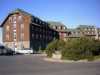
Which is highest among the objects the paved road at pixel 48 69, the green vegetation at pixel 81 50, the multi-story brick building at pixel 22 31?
the multi-story brick building at pixel 22 31

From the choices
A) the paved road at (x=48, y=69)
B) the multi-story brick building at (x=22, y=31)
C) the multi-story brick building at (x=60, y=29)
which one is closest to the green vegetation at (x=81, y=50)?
the paved road at (x=48, y=69)

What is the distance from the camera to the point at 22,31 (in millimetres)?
90625

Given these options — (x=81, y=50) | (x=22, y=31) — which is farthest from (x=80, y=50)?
(x=22, y=31)

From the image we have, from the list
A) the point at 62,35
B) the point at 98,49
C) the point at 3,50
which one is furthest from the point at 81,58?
the point at 62,35

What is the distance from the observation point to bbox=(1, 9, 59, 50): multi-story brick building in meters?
89.3

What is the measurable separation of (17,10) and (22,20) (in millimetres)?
4024

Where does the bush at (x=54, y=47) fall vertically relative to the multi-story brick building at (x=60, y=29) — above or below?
below

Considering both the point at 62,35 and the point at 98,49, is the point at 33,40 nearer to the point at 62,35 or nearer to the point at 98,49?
the point at 62,35

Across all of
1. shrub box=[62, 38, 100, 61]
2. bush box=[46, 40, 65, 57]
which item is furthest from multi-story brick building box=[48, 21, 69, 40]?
shrub box=[62, 38, 100, 61]

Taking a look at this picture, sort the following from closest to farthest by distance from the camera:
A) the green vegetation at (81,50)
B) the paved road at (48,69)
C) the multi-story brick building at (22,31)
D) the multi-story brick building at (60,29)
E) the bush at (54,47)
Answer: the paved road at (48,69) → the green vegetation at (81,50) → the bush at (54,47) → the multi-story brick building at (22,31) → the multi-story brick building at (60,29)

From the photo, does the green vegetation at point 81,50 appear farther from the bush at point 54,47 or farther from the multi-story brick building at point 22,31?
the multi-story brick building at point 22,31

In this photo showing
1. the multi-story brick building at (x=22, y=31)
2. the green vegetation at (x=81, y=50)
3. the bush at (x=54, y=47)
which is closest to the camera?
the green vegetation at (x=81, y=50)

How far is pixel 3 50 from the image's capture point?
238 feet

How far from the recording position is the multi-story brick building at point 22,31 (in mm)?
89312
